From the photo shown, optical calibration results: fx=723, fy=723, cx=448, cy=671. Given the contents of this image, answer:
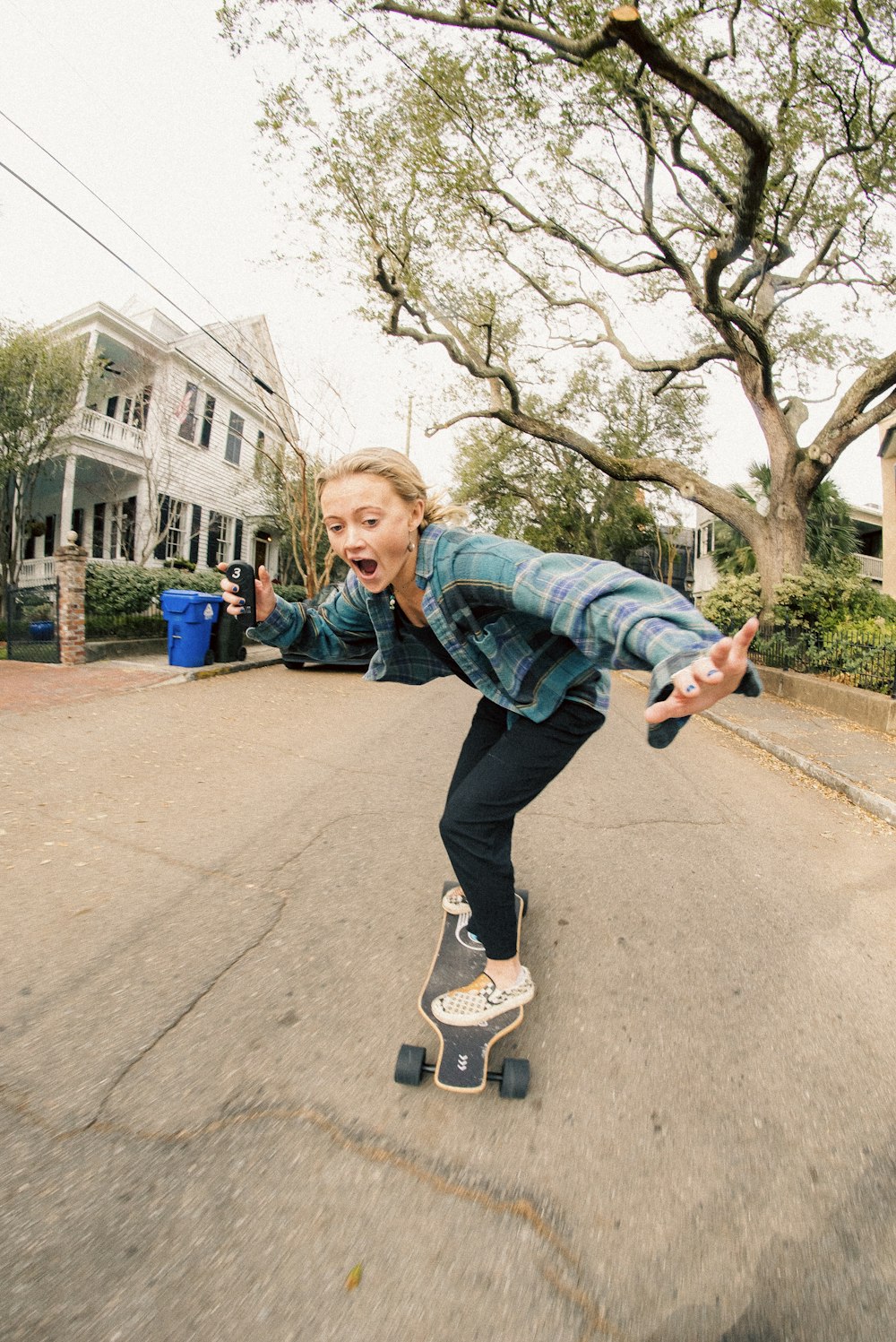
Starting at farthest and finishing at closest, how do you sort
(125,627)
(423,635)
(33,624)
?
(125,627), (33,624), (423,635)

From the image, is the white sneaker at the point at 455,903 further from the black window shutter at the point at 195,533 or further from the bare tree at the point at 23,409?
the black window shutter at the point at 195,533

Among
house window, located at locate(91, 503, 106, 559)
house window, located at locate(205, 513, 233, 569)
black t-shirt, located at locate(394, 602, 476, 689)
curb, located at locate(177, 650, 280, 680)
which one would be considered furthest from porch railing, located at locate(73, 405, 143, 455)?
black t-shirt, located at locate(394, 602, 476, 689)

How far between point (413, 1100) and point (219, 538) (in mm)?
24482

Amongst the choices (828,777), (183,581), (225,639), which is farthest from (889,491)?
(183,581)

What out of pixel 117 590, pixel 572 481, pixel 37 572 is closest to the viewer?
pixel 117 590

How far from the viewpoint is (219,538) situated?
24.6 m

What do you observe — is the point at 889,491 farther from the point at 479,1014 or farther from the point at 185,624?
the point at 479,1014

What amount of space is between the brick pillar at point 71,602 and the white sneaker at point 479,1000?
11230mm

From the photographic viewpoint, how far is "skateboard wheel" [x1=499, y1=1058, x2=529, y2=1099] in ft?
6.66

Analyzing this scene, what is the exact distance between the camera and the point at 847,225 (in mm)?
14875

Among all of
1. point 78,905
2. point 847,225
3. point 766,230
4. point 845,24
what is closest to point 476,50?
point 845,24

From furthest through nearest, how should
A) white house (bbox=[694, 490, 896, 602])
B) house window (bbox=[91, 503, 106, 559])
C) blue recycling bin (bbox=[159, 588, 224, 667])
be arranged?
white house (bbox=[694, 490, 896, 602]) → house window (bbox=[91, 503, 106, 559]) → blue recycling bin (bbox=[159, 588, 224, 667])

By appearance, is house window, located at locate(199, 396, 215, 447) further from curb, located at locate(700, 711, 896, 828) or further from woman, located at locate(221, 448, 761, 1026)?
woman, located at locate(221, 448, 761, 1026)

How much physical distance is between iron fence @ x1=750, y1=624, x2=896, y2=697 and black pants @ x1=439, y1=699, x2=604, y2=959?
8118 mm
